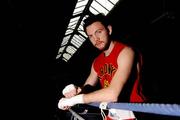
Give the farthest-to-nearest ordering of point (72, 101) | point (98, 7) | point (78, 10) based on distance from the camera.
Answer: point (78, 10)
point (98, 7)
point (72, 101)

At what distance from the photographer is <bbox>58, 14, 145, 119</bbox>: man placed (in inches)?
68.2

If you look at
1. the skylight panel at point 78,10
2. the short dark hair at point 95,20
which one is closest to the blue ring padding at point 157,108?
the short dark hair at point 95,20

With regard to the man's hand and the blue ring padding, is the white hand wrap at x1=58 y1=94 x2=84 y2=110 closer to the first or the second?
the man's hand

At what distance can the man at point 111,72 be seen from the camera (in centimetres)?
173

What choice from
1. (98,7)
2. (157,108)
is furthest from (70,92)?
(98,7)

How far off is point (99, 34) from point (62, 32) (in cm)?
619

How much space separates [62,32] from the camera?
8.20 meters

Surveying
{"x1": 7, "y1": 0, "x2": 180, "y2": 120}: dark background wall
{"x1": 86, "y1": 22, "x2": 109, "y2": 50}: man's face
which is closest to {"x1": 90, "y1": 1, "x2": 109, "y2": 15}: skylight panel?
{"x1": 7, "y1": 0, "x2": 180, "y2": 120}: dark background wall

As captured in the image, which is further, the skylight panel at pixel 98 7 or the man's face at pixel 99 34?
the skylight panel at pixel 98 7

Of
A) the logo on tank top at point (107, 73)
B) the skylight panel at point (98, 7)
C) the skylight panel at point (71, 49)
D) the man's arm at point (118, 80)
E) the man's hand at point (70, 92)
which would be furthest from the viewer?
the skylight panel at point (71, 49)

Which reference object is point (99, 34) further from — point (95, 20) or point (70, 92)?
point (70, 92)

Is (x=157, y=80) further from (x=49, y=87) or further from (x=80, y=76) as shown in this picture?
(x=80, y=76)

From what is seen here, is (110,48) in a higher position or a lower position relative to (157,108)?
higher

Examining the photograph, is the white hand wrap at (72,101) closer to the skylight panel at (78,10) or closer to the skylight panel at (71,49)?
the skylight panel at (78,10)
